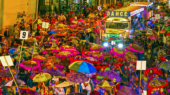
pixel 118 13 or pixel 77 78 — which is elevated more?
pixel 118 13

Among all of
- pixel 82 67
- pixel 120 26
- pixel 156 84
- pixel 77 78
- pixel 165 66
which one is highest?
pixel 120 26

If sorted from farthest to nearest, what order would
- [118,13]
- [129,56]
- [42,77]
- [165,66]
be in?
1. [118,13]
2. [129,56]
3. [165,66]
4. [42,77]

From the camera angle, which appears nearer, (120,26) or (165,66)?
(165,66)

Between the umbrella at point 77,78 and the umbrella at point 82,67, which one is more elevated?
the umbrella at point 82,67

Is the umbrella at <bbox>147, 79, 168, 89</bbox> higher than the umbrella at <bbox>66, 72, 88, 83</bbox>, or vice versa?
the umbrella at <bbox>66, 72, 88, 83</bbox>

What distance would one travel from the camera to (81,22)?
1659 centimetres

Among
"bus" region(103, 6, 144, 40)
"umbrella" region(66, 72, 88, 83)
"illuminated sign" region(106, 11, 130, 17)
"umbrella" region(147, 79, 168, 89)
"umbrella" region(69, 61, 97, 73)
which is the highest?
"illuminated sign" region(106, 11, 130, 17)

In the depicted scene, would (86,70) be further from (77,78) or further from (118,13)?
(118,13)

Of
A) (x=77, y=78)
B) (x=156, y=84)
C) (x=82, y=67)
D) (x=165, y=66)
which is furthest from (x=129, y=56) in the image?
(x=77, y=78)

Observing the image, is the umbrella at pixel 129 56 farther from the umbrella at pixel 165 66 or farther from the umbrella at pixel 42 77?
the umbrella at pixel 42 77

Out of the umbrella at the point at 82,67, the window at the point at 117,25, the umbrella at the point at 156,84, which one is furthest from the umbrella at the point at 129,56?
the window at the point at 117,25

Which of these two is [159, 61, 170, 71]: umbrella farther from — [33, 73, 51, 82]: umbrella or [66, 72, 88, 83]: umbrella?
[33, 73, 51, 82]: umbrella

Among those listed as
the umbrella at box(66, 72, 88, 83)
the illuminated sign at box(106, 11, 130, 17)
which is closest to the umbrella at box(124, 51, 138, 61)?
the umbrella at box(66, 72, 88, 83)

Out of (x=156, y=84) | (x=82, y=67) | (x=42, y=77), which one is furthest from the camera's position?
(x=42, y=77)
